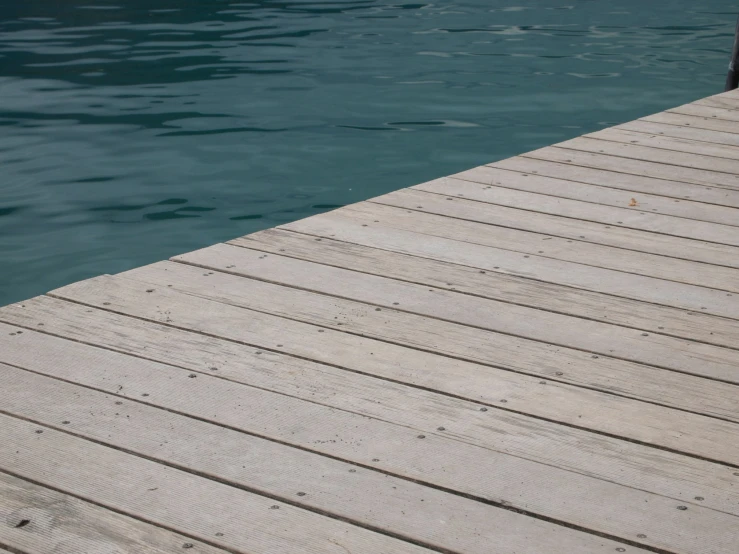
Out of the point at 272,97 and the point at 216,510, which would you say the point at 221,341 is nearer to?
the point at 216,510

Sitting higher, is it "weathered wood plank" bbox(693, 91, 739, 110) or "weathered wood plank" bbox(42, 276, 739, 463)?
"weathered wood plank" bbox(693, 91, 739, 110)

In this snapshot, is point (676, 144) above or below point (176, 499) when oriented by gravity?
above

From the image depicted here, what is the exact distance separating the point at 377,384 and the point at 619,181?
1696mm

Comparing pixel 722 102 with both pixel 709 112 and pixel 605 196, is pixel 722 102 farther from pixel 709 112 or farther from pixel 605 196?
pixel 605 196

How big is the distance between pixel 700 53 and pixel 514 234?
5.52m

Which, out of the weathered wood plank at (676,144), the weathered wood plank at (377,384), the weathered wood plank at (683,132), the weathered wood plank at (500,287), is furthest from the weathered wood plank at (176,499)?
the weathered wood plank at (683,132)

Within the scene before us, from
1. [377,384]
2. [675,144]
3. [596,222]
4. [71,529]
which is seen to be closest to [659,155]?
[675,144]

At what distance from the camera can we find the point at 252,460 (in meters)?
1.72

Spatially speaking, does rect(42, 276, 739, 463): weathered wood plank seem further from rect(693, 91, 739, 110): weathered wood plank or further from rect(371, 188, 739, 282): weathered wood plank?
rect(693, 91, 739, 110): weathered wood plank

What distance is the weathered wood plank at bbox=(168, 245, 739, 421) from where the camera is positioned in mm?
1980

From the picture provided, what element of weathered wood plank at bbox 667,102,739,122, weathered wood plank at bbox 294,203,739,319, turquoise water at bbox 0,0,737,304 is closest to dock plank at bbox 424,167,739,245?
weathered wood plank at bbox 294,203,739,319

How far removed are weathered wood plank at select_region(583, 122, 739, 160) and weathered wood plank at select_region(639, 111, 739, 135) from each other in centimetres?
24

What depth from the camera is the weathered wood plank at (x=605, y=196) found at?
10.1 ft

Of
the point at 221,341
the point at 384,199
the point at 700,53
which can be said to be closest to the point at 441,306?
the point at 221,341
